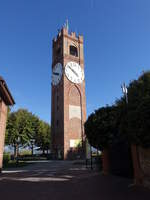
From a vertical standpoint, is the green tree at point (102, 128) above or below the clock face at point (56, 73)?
below

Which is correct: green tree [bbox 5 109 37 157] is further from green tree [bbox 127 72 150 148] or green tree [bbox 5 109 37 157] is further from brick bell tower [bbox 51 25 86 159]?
green tree [bbox 127 72 150 148]

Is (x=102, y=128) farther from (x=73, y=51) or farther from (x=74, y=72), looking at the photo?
(x=73, y=51)

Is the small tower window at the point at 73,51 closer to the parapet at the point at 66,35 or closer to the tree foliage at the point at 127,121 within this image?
the parapet at the point at 66,35

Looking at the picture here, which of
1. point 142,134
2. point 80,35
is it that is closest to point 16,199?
point 142,134

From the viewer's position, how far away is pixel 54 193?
7051 mm

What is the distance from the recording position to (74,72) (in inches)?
1448

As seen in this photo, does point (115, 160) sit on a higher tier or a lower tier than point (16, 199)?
higher

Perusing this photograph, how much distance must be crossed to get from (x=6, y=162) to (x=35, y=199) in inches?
643

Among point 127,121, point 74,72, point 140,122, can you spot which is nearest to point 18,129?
point 74,72

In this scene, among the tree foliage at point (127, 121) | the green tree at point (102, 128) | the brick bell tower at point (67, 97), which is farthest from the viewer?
the brick bell tower at point (67, 97)

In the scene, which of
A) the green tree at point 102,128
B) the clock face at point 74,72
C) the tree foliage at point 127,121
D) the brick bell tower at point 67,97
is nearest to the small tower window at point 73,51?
the brick bell tower at point 67,97

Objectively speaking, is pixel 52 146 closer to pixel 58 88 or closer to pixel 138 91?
pixel 58 88

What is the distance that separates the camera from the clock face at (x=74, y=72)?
35.8 m

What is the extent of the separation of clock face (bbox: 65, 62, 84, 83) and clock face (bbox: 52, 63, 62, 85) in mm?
1663
